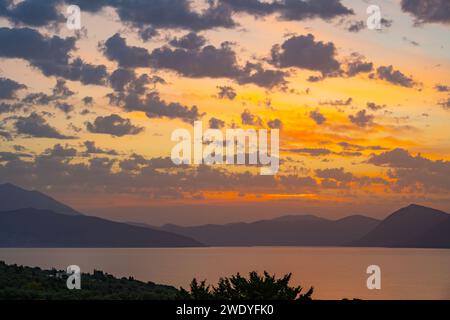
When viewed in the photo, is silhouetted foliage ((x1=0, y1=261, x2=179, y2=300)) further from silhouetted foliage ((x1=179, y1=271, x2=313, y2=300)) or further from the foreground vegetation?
silhouetted foliage ((x1=179, y1=271, x2=313, y2=300))

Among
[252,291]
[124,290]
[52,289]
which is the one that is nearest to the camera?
[252,291]

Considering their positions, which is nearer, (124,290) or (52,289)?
(52,289)

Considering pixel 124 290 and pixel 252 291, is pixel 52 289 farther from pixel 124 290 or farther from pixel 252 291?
pixel 252 291

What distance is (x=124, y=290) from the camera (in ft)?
208

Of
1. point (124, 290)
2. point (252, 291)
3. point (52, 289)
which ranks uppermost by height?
point (252, 291)

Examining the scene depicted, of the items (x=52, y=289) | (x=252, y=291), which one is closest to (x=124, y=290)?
(x=52, y=289)

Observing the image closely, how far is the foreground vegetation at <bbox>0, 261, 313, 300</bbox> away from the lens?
24000 mm

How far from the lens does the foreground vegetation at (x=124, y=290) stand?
24.0 meters

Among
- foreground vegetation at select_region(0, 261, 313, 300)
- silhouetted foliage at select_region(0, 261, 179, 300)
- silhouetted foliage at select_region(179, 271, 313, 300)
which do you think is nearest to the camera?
silhouetted foliage at select_region(179, 271, 313, 300)

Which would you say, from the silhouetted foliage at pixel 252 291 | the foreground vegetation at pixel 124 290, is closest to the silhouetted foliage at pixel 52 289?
the foreground vegetation at pixel 124 290

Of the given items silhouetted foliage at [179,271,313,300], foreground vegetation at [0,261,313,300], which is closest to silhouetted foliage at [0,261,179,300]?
foreground vegetation at [0,261,313,300]
